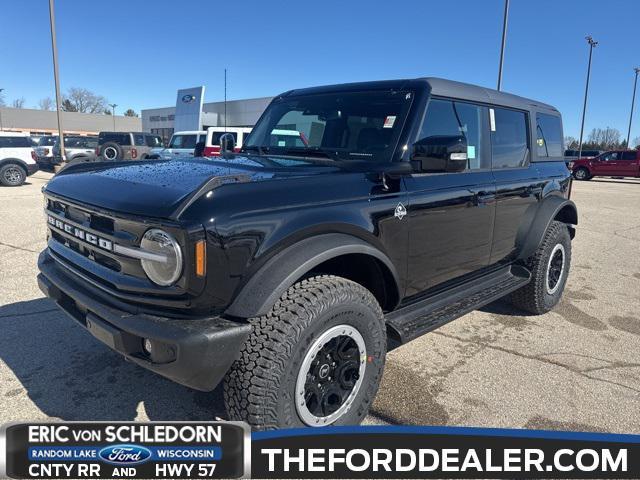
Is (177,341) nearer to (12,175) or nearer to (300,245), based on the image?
(300,245)

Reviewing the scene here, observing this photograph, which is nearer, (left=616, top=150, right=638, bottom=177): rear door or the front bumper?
the front bumper

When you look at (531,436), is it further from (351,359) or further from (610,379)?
(610,379)

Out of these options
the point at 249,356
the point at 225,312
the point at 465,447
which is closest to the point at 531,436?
the point at 465,447

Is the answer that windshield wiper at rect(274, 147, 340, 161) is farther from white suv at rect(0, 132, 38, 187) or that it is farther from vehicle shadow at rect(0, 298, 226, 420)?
white suv at rect(0, 132, 38, 187)

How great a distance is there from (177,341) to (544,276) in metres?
3.78

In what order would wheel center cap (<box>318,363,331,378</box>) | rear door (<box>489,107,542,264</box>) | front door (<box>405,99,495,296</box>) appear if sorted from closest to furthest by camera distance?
wheel center cap (<box>318,363,331,378</box>) < front door (<box>405,99,495,296</box>) < rear door (<box>489,107,542,264</box>)

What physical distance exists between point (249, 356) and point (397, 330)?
105 cm

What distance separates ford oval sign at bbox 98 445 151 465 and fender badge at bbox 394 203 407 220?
5.93 ft

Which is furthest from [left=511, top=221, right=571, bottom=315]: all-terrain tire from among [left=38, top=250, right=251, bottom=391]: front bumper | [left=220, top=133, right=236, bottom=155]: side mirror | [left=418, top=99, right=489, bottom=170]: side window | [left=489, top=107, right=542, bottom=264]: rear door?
[left=38, top=250, right=251, bottom=391]: front bumper

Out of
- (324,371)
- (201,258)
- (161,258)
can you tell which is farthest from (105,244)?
(324,371)

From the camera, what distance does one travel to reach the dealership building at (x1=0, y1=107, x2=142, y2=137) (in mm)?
64312

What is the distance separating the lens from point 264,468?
7.25 feet

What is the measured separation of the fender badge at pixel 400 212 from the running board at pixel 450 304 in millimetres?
632

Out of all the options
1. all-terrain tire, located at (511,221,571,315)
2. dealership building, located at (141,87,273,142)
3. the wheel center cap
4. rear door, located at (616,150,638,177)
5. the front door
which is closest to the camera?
the wheel center cap
